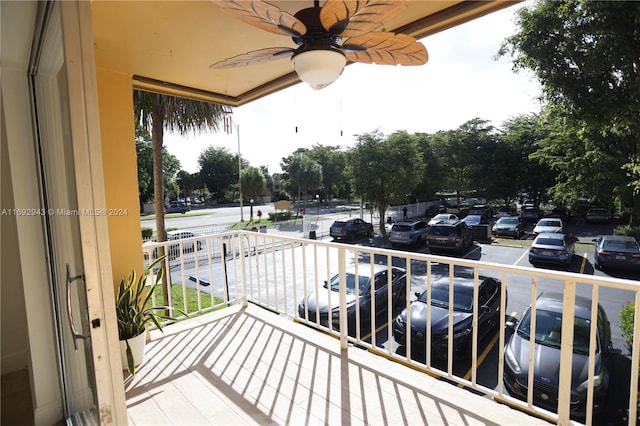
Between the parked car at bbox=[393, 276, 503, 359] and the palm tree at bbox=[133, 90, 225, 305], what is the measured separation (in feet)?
11.7

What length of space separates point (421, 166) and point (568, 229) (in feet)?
28.1

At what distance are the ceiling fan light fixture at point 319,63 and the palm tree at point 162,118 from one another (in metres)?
3.53

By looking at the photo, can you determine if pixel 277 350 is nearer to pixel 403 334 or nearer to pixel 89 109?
pixel 89 109

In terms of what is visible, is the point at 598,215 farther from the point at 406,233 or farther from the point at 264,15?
the point at 264,15

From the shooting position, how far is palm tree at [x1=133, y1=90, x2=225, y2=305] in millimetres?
4598

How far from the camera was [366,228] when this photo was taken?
46.3 ft

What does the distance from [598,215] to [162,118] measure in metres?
20.9

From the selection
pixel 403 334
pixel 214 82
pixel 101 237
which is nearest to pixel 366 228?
pixel 403 334

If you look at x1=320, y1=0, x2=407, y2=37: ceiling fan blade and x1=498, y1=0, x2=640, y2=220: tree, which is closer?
x1=320, y1=0, x2=407, y2=37: ceiling fan blade

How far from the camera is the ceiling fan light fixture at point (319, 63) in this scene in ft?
4.51

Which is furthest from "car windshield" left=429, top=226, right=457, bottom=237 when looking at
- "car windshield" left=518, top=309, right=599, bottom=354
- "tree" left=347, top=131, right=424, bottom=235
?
"car windshield" left=518, top=309, right=599, bottom=354

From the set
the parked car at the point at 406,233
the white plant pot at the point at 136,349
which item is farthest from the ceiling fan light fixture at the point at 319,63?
the parked car at the point at 406,233

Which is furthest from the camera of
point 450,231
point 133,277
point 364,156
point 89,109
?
point 364,156

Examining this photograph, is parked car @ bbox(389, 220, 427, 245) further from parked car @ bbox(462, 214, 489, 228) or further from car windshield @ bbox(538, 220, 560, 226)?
car windshield @ bbox(538, 220, 560, 226)
